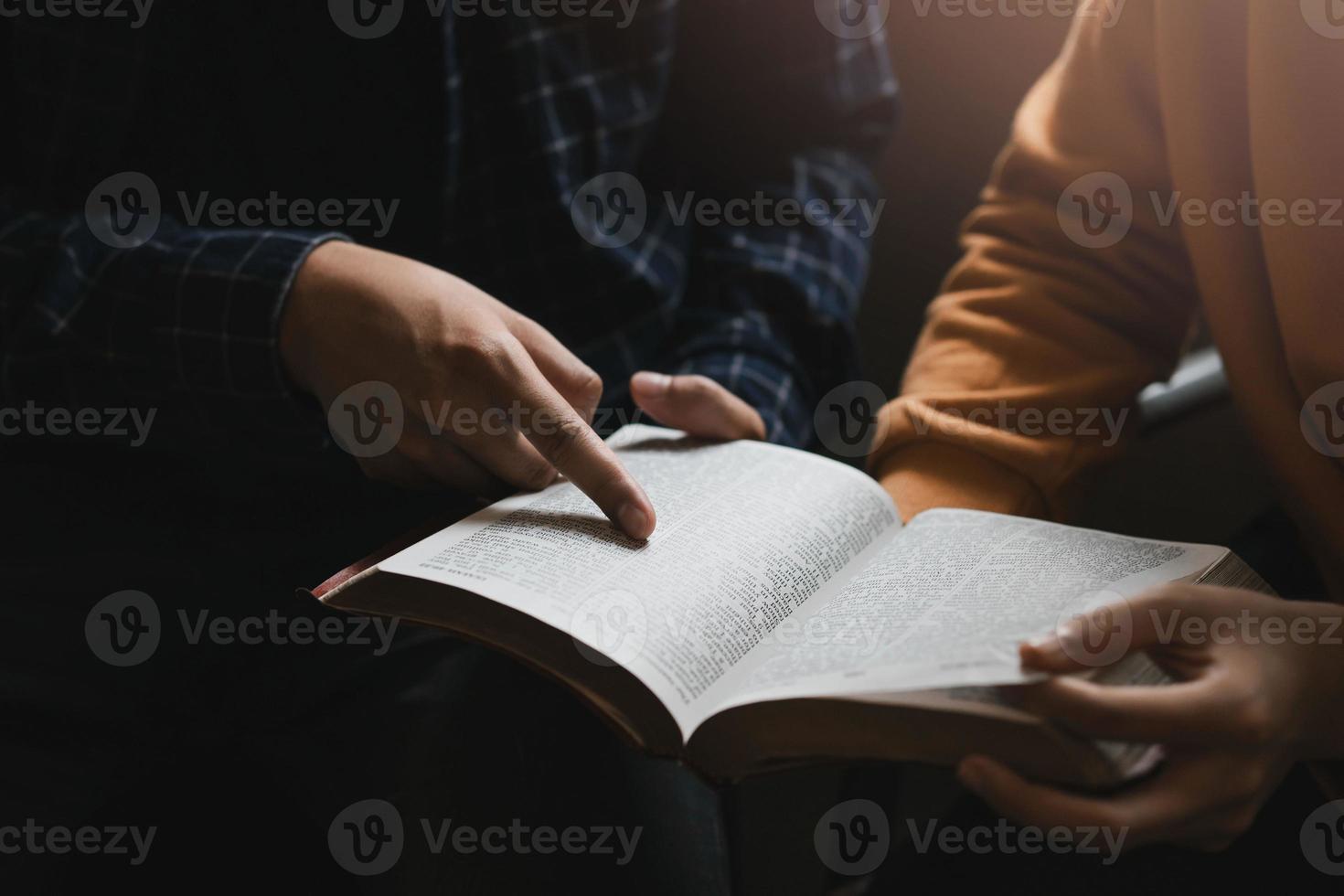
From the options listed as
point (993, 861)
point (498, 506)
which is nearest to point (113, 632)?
point (498, 506)

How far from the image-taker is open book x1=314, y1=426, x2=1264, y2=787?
410 millimetres

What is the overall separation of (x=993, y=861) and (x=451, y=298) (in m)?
0.45

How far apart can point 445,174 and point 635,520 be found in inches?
14.5

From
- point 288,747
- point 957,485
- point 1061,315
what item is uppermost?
point 1061,315

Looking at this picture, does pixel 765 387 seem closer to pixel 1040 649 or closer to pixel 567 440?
pixel 567 440

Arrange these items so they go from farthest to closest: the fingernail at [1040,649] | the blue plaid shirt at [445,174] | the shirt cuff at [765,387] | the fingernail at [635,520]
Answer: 1. the shirt cuff at [765,387]
2. the blue plaid shirt at [445,174]
3. the fingernail at [635,520]
4. the fingernail at [1040,649]

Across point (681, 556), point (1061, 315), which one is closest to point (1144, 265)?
point (1061, 315)

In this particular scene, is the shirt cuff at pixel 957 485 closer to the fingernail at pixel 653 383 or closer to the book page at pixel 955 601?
the book page at pixel 955 601

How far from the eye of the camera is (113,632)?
0.64 metres

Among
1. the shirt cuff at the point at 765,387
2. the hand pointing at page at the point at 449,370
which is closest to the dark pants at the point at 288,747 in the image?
the hand pointing at page at the point at 449,370

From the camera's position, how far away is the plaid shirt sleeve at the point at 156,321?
634 mm

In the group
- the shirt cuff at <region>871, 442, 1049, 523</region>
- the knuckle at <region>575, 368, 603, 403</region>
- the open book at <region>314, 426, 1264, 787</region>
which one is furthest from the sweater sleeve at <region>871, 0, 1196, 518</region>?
the knuckle at <region>575, 368, 603, 403</region>

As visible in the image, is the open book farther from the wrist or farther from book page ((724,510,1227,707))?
the wrist

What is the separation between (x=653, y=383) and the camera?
0.69 metres
